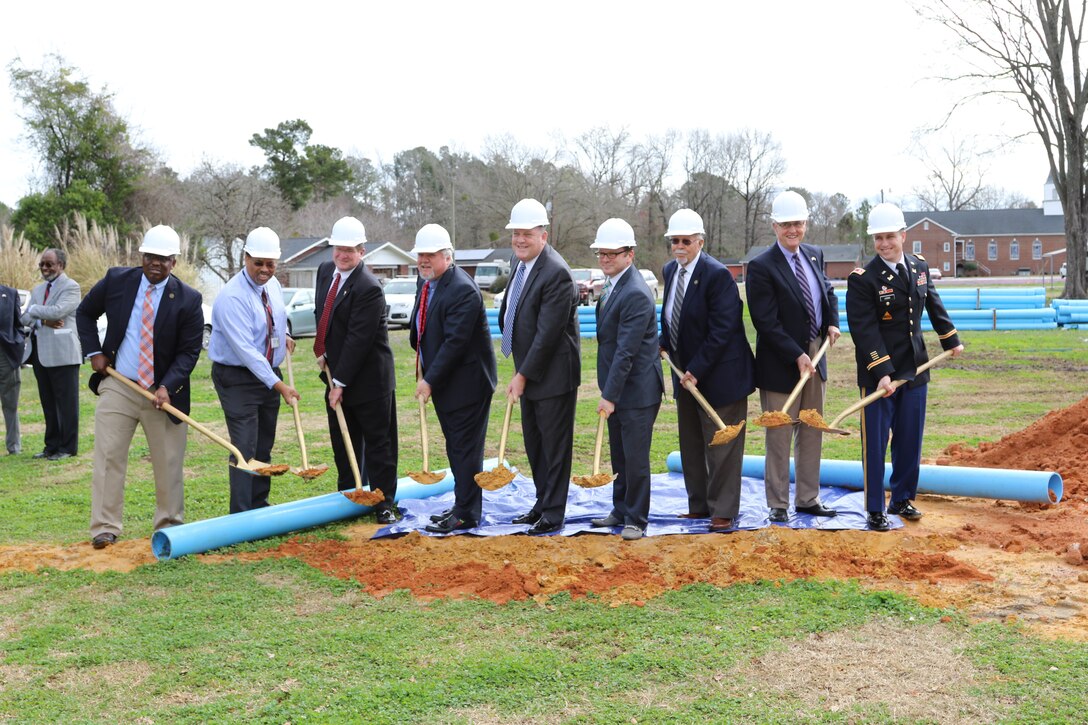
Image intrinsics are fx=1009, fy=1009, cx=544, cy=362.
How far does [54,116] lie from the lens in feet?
130

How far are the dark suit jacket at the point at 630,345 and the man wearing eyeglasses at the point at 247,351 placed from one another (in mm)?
2238

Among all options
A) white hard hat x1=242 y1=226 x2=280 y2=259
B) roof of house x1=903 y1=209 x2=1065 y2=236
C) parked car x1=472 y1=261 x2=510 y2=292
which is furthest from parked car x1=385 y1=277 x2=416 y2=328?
roof of house x1=903 y1=209 x2=1065 y2=236

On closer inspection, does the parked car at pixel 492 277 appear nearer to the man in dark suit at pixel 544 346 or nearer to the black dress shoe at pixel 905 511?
the man in dark suit at pixel 544 346

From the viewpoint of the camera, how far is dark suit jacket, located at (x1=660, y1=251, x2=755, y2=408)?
683 cm

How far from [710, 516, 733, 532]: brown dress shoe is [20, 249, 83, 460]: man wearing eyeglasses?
22.8 ft

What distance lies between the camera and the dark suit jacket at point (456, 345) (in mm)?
7035

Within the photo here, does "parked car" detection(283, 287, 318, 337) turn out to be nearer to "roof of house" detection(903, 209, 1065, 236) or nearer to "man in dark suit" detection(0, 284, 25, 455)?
"man in dark suit" detection(0, 284, 25, 455)

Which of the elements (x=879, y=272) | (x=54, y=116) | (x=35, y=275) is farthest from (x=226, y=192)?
(x=879, y=272)

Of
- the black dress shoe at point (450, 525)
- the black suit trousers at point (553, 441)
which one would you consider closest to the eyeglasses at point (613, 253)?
the black suit trousers at point (553, 441)

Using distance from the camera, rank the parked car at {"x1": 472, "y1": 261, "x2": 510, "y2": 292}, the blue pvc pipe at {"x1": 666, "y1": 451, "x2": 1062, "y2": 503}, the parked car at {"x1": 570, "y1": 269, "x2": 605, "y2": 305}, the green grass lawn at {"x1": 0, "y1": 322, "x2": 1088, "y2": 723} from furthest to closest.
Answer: the parked car at {"x1": 472, "y1": 261, "x2": 510, "y2": 292}
the parked car at {"x1": 570, "y1": 269, "x2": 605, "y2": 305}
the blue pvc pipe at {"x1": 666, "y1": 451, "x2": 1062, "y2": 503}
the green grass lawn at {"x1": 0, "y1": 322, "x2": 1088, "y2": 723}

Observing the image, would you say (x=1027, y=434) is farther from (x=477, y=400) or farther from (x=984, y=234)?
(x=984, y=234)

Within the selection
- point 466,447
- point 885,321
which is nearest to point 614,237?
point 466,447

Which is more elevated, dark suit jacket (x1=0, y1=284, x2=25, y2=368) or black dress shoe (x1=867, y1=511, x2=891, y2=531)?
dark suit jacket (x1=0, y1=284, x2=25, y2=368)

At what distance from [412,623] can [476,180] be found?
237 feet
